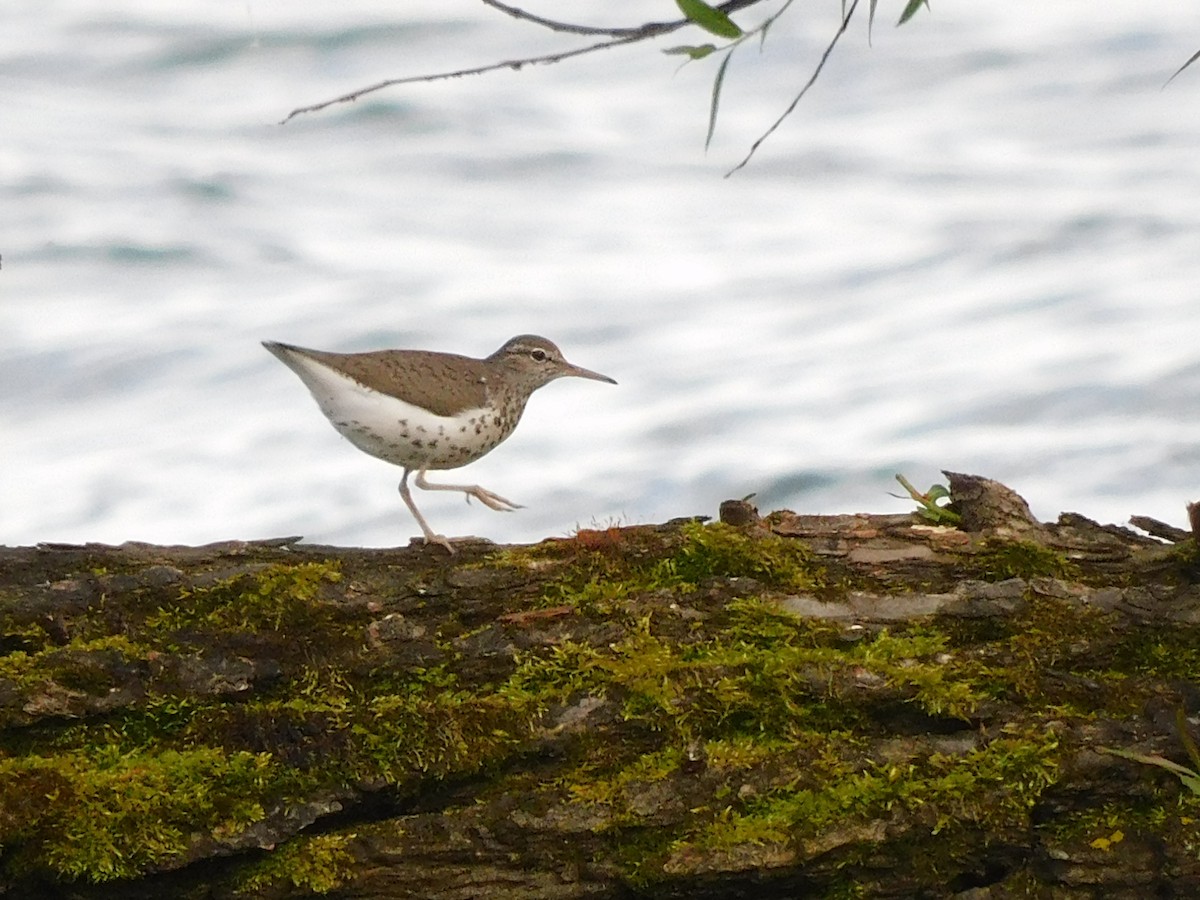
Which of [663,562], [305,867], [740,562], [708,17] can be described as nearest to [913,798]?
[740,562]

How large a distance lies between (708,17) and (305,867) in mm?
2308

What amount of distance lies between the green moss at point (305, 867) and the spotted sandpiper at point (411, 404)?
236 cm

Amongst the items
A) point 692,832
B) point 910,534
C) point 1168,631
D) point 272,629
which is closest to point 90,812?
point 272,629

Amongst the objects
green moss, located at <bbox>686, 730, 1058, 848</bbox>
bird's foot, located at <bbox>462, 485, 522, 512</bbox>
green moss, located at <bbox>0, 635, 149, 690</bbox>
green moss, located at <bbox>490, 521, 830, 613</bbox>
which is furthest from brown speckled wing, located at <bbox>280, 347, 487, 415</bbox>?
green moss, located at <bbox>686, 730, 1058, 848</bbox>

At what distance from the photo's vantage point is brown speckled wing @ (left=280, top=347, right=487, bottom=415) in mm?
6441

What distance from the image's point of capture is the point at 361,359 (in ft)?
21.5

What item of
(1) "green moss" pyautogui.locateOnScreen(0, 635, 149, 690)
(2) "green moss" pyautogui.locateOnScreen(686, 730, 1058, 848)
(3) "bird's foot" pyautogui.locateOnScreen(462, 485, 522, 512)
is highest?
(1) "green moss" pyautogui.locateOnScreen(0, 635, 149, 690)

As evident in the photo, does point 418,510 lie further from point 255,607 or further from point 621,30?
point 621,30

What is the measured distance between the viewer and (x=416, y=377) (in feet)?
21.6

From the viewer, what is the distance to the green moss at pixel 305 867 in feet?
12.5

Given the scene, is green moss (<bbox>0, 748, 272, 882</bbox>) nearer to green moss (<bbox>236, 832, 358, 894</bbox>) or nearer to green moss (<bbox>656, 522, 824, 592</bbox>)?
green moss (<bbox>236, 832, 358, 894</bbox>)

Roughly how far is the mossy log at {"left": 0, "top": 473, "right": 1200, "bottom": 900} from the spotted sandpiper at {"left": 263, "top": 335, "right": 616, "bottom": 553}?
5.79ft

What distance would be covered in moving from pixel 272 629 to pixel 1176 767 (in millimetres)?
2399

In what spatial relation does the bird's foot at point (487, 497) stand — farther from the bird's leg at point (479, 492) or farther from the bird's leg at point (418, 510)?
the bird's leg at point (418, 510)
